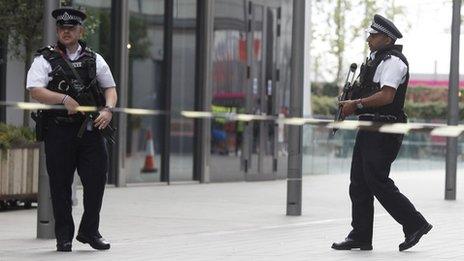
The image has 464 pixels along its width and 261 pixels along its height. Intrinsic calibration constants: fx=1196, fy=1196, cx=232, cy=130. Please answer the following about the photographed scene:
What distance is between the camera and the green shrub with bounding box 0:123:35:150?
513 inches

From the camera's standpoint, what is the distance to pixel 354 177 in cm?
966

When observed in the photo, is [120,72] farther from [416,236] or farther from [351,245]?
[416,236]

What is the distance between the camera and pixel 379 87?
31.2 feet

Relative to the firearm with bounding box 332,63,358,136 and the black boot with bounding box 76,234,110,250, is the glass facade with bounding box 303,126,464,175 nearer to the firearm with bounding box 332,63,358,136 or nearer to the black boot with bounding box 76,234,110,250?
the firearm with bounding box 332,63,358,136

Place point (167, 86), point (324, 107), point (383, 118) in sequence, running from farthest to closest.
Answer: point (324, 107), point (167, 86), point (383, 118)

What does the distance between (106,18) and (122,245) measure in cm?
881

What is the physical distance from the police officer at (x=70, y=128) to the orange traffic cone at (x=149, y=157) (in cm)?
991

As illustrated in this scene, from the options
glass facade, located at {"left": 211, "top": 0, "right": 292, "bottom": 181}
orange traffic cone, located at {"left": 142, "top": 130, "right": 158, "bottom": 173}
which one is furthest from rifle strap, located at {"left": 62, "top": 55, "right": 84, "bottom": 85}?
glass facade, located at {"left": 211, "top": 0, "right": 292, "bottom": 181}

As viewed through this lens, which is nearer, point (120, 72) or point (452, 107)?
point (452, 107)

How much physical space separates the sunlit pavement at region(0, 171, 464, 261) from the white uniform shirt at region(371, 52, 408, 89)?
1.36m

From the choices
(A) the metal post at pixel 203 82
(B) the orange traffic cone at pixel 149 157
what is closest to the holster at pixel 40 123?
(B) the orange traffic cone at pixel 149 157

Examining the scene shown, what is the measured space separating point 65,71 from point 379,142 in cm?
251

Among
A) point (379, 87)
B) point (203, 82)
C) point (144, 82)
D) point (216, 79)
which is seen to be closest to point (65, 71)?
point (379, 87)

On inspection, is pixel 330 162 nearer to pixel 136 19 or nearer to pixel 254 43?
pixel 254 43
